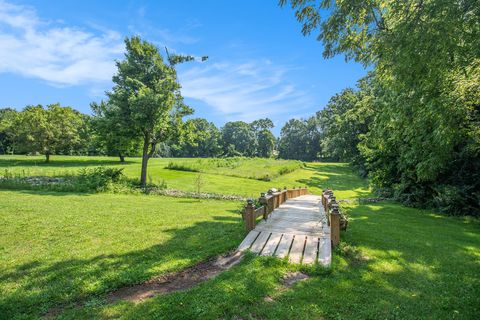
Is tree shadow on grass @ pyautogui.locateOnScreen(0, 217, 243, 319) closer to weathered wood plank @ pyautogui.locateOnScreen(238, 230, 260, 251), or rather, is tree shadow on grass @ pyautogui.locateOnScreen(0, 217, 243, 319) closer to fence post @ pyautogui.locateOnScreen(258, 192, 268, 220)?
weathered wood plank @ pyautogui.locateOnScreen(238, 230, 260, 251)

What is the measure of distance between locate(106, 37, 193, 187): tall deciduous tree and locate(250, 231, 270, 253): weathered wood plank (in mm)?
14703

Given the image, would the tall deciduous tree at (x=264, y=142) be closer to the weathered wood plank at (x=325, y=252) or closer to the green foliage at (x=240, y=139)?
the green foliage at (x=240, y=139)

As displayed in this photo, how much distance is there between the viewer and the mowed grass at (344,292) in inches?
178

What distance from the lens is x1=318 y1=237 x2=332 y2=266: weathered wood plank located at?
6.48 metres

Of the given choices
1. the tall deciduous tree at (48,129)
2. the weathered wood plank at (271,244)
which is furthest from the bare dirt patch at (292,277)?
the tall deciduous tree at (48,129)

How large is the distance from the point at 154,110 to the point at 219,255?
1547 cm

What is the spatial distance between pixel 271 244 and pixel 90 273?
13.8 feet

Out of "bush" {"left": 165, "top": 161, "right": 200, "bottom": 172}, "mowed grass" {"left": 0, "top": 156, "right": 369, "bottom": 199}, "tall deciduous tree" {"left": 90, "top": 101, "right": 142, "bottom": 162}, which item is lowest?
"mowed grass" {"left": 0, "top": 156, "right": 369, "bottom": 199}

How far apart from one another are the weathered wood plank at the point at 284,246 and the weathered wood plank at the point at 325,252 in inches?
30.7

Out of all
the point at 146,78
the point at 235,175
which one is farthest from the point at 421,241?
the point at 235,175

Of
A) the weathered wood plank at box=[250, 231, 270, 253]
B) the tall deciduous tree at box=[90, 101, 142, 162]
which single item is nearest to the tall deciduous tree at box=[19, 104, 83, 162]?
the tall deciduous tree at box=[90, 101, 142, 162]

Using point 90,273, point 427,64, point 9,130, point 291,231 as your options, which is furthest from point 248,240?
point 9,130

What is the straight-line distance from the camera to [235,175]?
32.3 meters

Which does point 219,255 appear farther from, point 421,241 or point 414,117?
point 414,117
